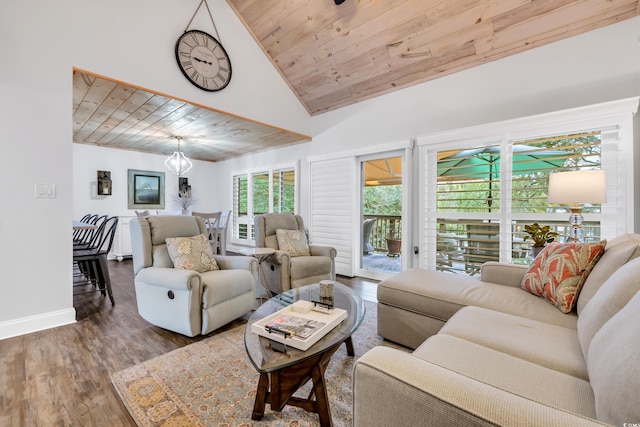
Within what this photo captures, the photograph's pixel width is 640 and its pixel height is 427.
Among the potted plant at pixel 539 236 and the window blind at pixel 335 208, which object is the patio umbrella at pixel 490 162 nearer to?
the potted plant at pixel 539 236

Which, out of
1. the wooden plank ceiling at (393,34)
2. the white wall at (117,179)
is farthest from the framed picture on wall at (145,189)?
the wooden plank ceiling at (393,34)

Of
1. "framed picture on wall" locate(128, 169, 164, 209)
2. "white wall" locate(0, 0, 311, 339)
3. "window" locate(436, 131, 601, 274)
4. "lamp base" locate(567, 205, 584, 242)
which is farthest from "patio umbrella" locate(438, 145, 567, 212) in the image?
"framed picture on wall" locate(128, 169, 164, 209)

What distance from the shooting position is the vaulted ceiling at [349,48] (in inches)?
103

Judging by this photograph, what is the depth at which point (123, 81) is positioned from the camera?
2795 millimetres

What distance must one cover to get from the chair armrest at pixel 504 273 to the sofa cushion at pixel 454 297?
0.12 m

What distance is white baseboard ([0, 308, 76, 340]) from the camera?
2.24 metres

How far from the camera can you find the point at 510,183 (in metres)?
2.95

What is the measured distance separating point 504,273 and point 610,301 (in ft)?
3.70

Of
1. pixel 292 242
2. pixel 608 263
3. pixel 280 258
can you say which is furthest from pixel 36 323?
pixel 608 263

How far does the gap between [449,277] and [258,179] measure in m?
4.62

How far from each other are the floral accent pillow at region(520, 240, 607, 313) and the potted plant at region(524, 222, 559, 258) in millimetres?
775

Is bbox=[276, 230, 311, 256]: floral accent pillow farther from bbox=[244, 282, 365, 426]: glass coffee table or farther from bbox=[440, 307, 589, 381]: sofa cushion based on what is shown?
bbox=[440, 307, 589, 381]: sofa cushion

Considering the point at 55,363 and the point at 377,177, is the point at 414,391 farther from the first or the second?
the point at 377,177

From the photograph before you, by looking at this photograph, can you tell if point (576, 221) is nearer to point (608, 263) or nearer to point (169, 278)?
point (608, 263)
